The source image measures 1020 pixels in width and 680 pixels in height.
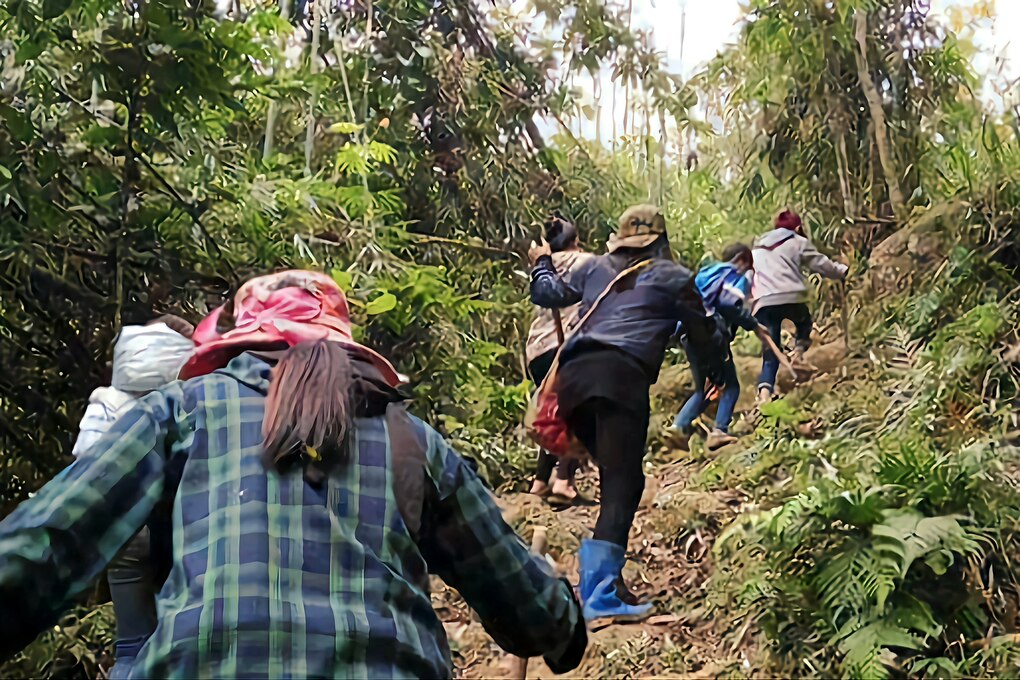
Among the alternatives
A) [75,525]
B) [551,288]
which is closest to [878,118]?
[551,288]

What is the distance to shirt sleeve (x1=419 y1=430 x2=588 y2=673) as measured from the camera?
1.10 m

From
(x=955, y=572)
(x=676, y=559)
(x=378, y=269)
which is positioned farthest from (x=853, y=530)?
(x=378, y=269)

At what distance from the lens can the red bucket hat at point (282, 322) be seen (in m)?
1.21

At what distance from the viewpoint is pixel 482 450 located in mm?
2941

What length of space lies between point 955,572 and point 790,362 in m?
0.73

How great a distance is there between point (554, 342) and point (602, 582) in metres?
0.62

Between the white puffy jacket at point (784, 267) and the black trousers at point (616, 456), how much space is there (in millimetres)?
582

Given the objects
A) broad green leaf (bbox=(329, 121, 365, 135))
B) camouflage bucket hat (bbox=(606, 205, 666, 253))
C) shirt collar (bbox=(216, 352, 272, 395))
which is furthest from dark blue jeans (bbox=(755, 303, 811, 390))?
shirt collar (bbox=(216, 352, 272, 395))

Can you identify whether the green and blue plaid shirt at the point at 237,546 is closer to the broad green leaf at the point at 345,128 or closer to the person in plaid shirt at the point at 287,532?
the person in plaid shirt at the point at 287,532

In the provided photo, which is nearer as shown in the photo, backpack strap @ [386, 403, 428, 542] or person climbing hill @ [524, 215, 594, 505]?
backpack strap @ [386, 403, 428, 542]

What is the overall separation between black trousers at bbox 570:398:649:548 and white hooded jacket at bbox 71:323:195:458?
105cm

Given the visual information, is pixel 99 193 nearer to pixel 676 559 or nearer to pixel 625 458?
pixel 625 458

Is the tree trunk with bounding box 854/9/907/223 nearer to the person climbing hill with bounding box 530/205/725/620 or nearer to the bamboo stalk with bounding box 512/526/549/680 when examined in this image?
the person climbing hill with bounding box 530/205/725/620

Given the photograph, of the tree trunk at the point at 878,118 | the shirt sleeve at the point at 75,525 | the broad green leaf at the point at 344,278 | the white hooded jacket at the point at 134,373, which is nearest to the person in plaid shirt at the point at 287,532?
the shirt sleeve at the point at 75,525
